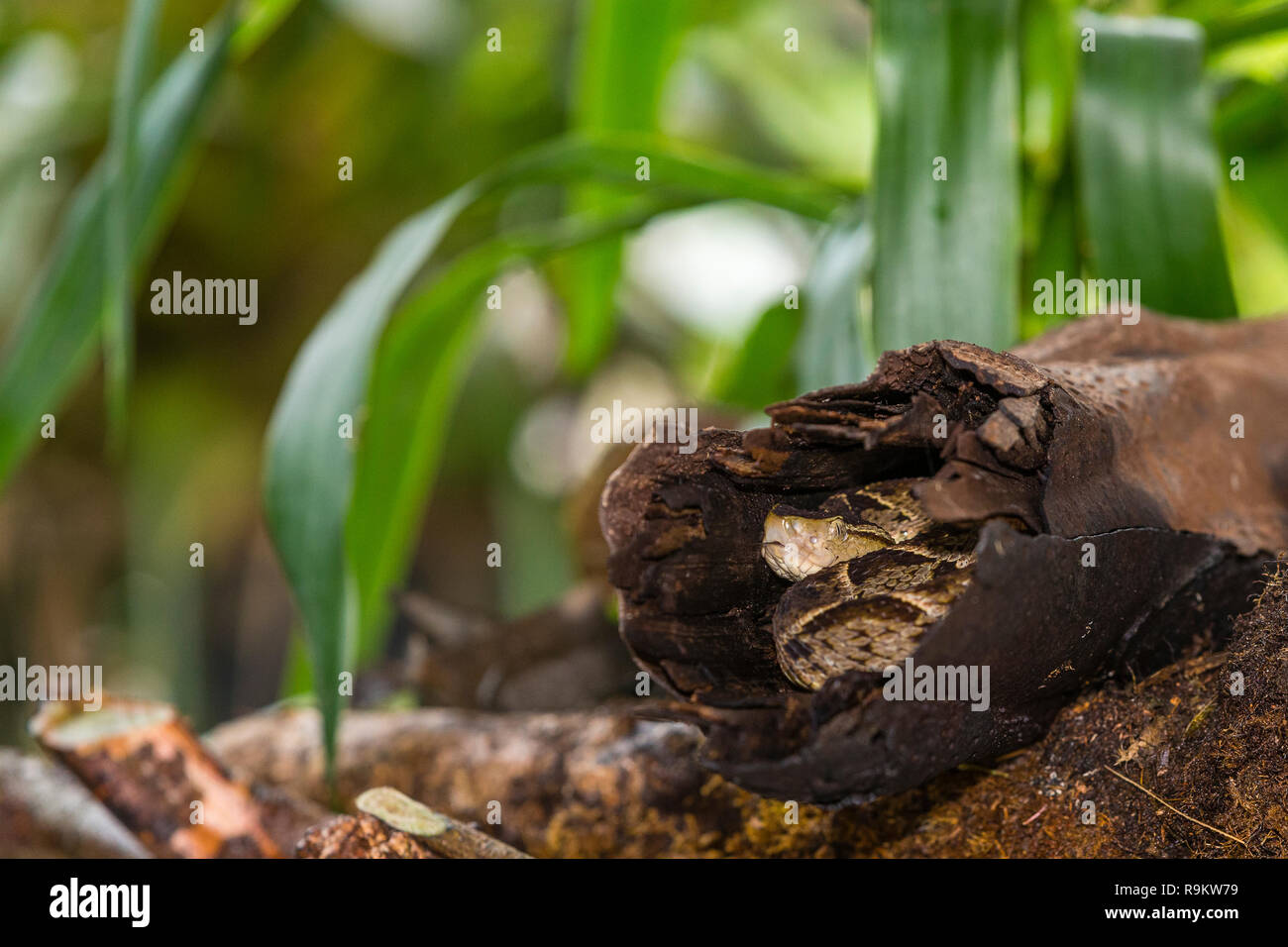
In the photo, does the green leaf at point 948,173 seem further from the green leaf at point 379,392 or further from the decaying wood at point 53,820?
the decaying wood at point 53,820

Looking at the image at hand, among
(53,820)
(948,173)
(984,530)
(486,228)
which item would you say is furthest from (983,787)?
(486,228)

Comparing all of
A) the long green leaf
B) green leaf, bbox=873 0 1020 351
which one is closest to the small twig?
green leaf, bbox=873 0 1020 351

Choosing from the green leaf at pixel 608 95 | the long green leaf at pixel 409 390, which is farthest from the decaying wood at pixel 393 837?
the green leaf at pixel 608 95

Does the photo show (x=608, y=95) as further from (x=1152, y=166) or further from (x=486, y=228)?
(x=486, y=228)

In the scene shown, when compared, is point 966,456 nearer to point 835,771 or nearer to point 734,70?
point 835,771

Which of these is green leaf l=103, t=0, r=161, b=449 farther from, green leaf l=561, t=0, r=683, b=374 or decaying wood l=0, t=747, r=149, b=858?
green leaf l=561, t=0, r=683, b=374
